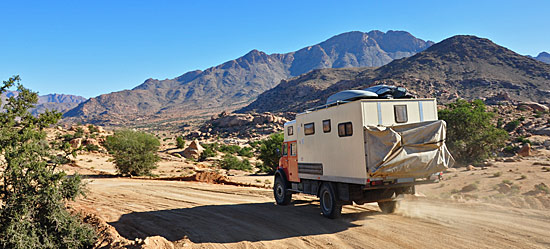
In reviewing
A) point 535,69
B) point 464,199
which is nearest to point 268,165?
point 464,199

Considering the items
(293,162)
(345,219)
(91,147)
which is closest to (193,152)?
(91,147)

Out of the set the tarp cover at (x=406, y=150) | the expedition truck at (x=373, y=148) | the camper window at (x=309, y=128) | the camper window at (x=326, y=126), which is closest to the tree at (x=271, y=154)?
the camper window at (x=309, y=128)

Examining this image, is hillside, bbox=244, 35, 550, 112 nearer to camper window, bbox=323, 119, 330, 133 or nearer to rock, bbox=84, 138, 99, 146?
rock, bbox=84, 138, 99, 146

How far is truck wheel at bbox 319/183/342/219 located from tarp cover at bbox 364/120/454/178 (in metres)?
1.97

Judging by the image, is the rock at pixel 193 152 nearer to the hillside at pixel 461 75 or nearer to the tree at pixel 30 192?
the tree at pixel 30 192

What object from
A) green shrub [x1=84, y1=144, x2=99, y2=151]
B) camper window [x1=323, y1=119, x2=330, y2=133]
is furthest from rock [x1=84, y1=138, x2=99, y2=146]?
camper window [x1=323, y1=119, x2=330, y2=133]

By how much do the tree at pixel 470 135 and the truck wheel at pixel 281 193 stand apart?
1726cm

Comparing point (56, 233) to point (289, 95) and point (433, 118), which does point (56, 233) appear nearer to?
point (433, 118)

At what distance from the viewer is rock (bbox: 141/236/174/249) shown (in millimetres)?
8170

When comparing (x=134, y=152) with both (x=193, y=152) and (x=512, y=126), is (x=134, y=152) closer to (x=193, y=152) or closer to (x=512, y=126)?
(x=193, y=152)

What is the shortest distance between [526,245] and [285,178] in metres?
8.42

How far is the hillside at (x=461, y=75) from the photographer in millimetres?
74688

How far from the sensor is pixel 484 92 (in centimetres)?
7312

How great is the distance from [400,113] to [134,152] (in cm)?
2463
